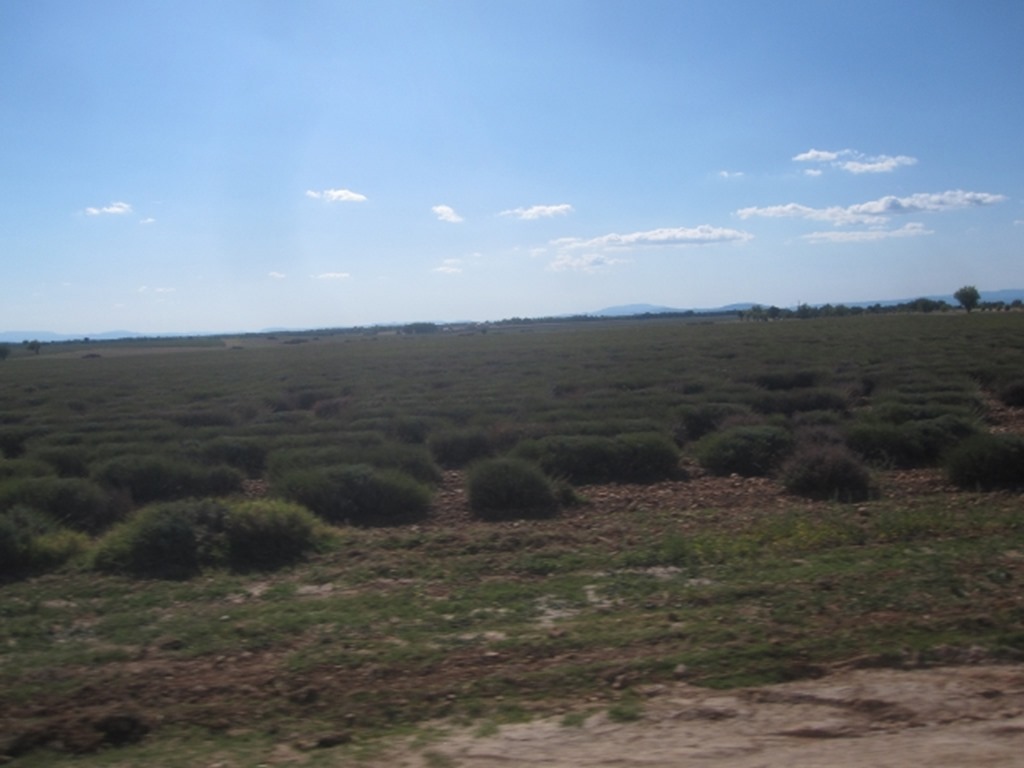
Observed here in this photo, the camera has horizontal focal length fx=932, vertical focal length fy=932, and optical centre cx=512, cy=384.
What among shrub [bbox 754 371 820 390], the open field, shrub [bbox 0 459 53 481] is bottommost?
the open field

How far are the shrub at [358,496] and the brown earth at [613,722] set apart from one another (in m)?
6.56

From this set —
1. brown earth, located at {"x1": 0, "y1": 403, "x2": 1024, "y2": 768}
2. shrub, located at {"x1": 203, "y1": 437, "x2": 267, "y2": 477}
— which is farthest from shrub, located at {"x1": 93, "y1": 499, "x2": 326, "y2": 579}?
shrub, located at {"x1": 203, "y1": 437, "x2": 267, "y2": 477}

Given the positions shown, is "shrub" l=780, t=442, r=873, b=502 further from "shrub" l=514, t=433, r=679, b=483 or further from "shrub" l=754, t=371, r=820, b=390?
"shrub" l=754, t=371, r=820, b=390

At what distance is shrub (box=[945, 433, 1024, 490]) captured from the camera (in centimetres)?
1458

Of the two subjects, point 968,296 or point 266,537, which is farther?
point 968,296

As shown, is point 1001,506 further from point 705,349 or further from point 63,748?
point 705,349

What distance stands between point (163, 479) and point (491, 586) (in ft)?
33.9

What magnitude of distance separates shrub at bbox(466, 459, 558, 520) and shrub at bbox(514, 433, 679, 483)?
2.48 meters

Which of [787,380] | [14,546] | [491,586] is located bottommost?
Result: [491,586]

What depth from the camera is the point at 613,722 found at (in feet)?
19.5

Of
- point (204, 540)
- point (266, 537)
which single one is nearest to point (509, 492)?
point (266, 537)

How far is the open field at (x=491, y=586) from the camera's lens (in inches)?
253

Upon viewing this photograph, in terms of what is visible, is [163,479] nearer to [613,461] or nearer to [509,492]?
[509,492]

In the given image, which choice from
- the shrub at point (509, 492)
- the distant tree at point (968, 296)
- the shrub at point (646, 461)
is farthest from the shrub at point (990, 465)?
the distant tree at point (968, 296)
